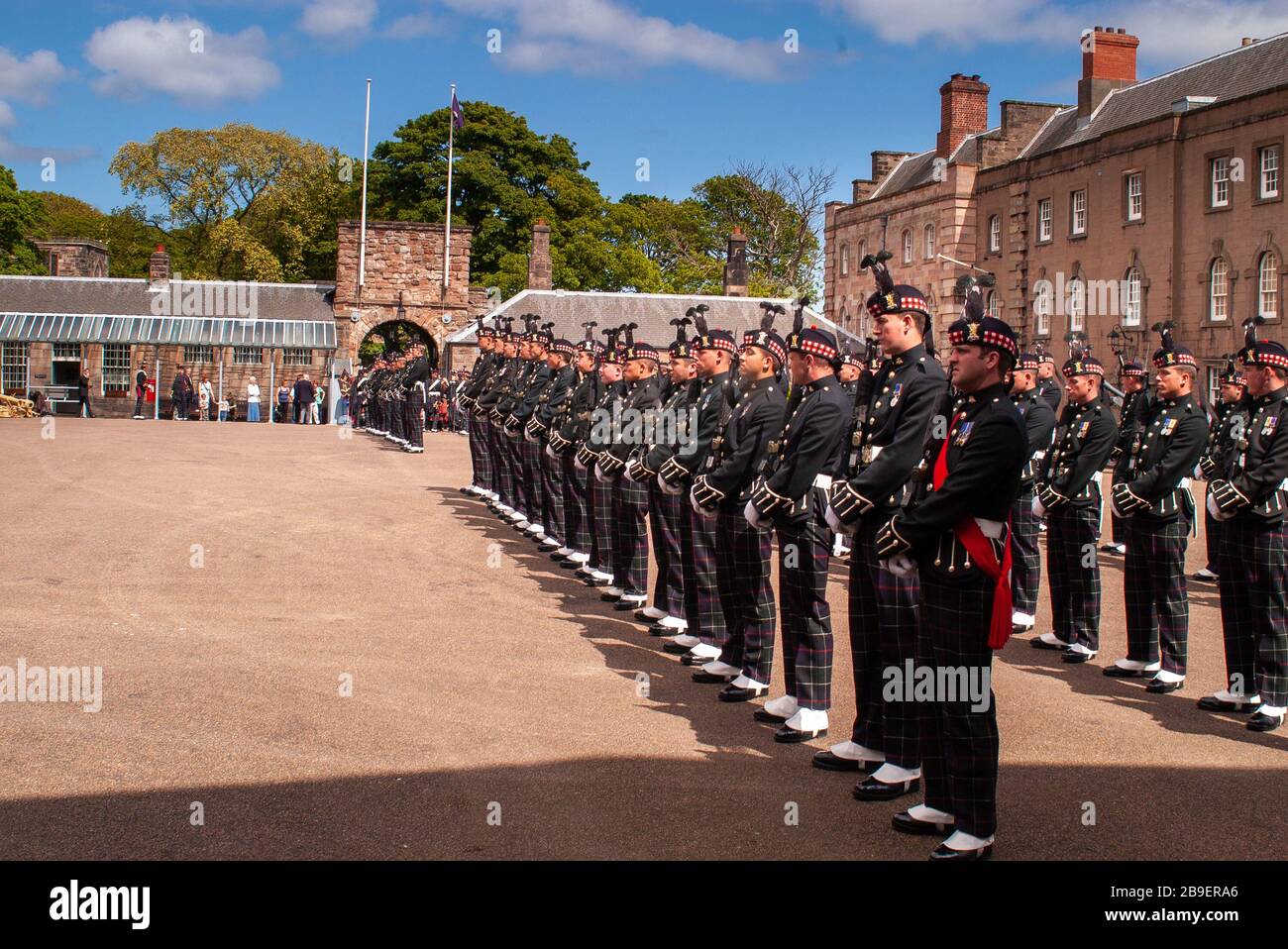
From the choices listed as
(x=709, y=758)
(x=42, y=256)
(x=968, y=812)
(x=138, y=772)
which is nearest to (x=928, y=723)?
(x=968, y=812)

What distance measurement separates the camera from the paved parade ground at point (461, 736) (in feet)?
19.6

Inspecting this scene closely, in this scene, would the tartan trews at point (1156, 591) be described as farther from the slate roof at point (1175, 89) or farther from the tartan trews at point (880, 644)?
the slate roof at point (1175, 89)

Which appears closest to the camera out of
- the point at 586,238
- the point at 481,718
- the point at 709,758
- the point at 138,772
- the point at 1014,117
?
the point at 138,772

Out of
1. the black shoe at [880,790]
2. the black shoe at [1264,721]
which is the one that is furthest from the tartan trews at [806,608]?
the black shoe at [1264,721]

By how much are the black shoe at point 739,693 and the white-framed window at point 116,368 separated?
51.6 metres

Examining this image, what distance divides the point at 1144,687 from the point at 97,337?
171 feet

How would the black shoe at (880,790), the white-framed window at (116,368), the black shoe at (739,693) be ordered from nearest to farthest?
the black shoe at (880,790) < the black shoe at (739,693) < the white-framed window at (116,368)

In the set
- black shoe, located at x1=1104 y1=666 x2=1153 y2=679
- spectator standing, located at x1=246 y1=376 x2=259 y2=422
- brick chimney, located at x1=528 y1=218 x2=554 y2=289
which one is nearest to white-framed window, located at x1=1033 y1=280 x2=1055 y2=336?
brick chimney, located at x1=528 y1=218 x2=554 y2=289

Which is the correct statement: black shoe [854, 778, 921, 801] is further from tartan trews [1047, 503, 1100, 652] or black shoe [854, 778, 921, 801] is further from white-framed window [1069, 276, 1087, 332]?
white-framed window [1069, 276, 1087, 332]

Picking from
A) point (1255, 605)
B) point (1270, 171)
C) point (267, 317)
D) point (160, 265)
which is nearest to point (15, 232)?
point (160, 265)

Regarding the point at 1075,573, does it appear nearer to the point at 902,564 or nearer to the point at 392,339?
the point at 902,564
